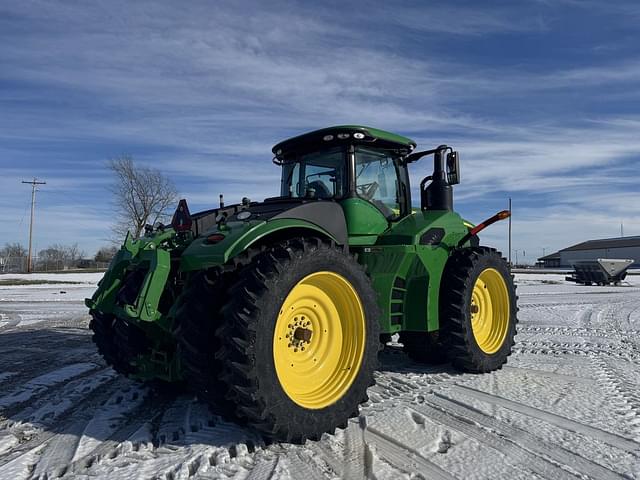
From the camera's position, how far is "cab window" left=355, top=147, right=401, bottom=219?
5.12 m

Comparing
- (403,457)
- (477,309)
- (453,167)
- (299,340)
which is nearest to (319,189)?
(453,167)

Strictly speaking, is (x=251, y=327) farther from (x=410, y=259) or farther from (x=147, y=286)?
(x=410, y=259)

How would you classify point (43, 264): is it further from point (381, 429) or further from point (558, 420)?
point (558, 420)

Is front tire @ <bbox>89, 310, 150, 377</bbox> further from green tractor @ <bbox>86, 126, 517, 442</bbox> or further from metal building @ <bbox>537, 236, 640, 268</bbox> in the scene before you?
metal building @ <bbox>537, 236, 640, 268</bbox>

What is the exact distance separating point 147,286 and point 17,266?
173ft

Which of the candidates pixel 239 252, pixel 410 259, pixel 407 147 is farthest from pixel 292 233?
pixel 407 147

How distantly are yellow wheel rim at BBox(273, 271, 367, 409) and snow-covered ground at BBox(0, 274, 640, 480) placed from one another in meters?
0.34

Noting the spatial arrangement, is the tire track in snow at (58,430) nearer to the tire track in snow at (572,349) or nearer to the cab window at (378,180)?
the cab window at (378,180)

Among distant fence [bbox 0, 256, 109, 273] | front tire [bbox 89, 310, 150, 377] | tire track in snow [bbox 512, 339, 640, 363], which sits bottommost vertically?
tire track in snow [bbox 512, 339, 640, 363]

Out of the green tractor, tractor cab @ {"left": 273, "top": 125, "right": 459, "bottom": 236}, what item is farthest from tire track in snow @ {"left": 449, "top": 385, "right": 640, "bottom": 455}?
tractor cab @ {"left": 273, "top": 125, "right": 459, "bottom": 236}

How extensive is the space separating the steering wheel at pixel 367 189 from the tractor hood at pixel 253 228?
65 cm

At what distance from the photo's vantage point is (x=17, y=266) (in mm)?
48562

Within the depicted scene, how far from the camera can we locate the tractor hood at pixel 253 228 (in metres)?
3.51

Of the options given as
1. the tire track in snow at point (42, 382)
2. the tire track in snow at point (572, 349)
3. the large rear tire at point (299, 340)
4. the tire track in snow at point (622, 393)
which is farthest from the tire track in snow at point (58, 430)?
the tire track in snow at point (572, 349)
